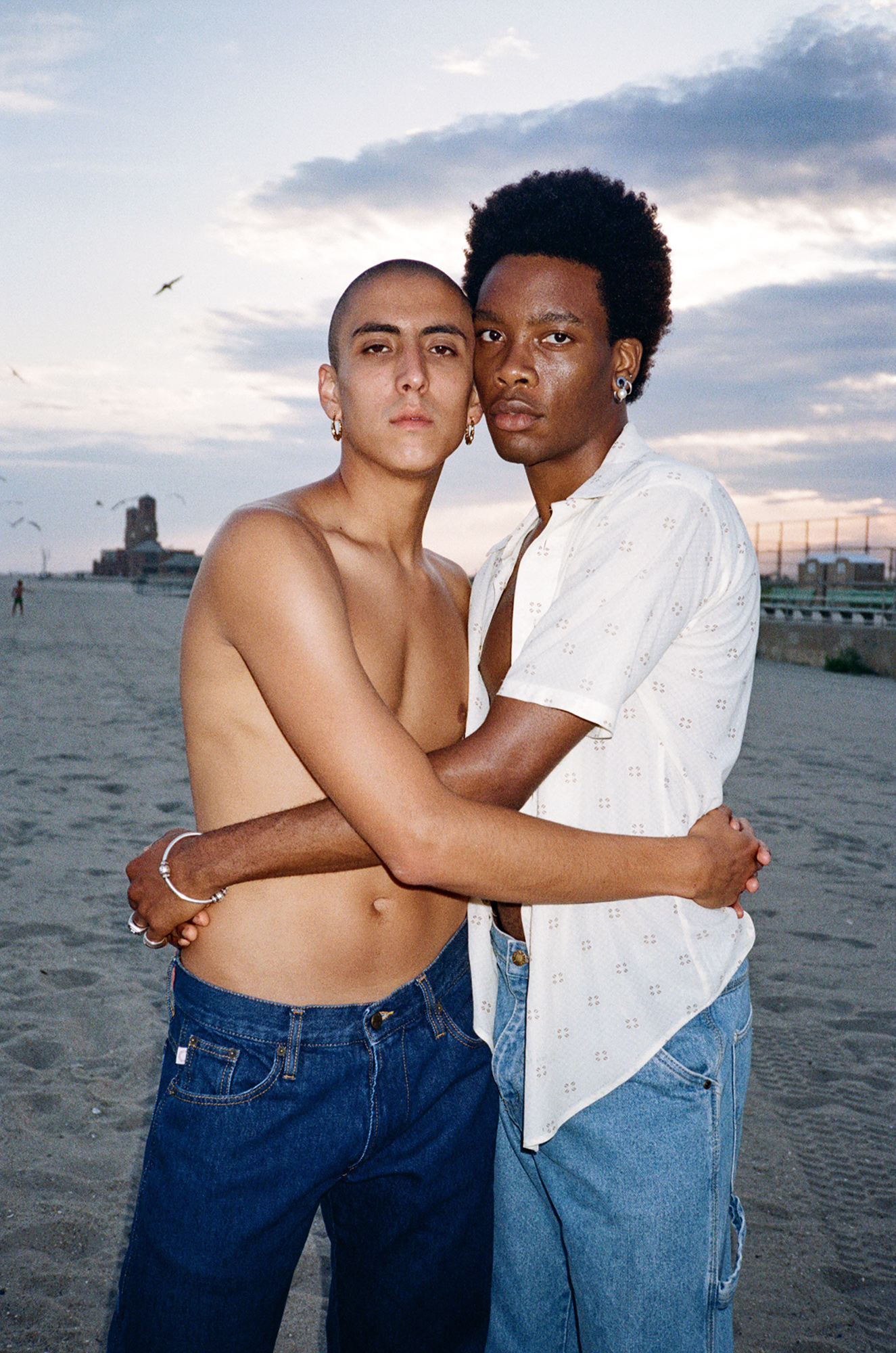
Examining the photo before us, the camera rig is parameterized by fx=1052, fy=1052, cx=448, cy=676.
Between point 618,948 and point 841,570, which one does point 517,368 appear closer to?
point 618,948

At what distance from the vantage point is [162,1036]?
4859mm

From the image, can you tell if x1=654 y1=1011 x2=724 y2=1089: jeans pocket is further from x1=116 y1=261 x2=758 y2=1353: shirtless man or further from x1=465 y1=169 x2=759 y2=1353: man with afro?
x1=116 y1=261 x2=758 y2=1353: shirtless man

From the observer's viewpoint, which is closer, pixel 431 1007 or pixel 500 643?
pixel 431 1007

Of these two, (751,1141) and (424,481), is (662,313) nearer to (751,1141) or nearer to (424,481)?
(424,481)

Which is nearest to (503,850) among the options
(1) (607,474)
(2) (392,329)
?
(1) (607,474)

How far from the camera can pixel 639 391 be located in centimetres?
271

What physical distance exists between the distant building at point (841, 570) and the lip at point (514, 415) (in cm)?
3325

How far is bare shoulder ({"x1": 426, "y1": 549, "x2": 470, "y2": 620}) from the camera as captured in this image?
2.68 metres

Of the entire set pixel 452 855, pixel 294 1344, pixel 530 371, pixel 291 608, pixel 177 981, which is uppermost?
pixel 530 371

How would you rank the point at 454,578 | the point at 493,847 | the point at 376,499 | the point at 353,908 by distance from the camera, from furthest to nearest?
the point at 454,578 → the point at 376,499 → the point at 353,908 → the point at 493,847

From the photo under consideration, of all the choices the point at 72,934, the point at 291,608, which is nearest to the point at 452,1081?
the point at 291,608

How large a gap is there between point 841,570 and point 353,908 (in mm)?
35282

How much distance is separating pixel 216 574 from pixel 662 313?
4.39ft

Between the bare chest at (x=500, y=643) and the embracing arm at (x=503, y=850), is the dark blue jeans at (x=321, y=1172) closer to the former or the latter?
the embracing arm at (x=503, y=850)
